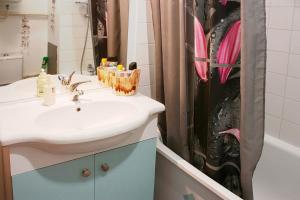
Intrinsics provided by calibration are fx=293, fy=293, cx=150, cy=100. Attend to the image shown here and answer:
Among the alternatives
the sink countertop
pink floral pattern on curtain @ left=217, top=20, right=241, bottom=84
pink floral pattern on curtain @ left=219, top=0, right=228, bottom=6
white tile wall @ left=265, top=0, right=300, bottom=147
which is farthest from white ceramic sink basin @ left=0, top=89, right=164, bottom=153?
white tile wall @ left=265, top=0, right=300, bottom=147

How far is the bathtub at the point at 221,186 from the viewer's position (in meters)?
1.39

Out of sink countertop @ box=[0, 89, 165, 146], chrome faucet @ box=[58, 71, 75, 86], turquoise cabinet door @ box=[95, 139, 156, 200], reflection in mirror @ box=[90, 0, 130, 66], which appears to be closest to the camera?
sink countertop @ box=[0, 89, 165, 146]

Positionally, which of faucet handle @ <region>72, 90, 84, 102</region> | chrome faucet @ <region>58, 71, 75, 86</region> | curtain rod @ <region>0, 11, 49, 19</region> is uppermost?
curtain rod @ <region>0, 11, 49, 19</region>

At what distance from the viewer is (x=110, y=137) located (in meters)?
1.18

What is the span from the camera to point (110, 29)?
171cm

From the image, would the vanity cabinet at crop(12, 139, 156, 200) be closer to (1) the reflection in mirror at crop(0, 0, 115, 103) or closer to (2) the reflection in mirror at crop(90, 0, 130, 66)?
(1) the reflection in mirror at crop(0, 0, 115, 103)

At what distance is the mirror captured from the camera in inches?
53.9

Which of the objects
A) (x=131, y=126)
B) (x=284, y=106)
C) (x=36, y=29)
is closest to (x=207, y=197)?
(x=131, y=126)

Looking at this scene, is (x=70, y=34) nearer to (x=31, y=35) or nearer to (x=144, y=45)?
(x=31, y=35)

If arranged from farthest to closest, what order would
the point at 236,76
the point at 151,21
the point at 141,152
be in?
the point at 151,21 < the point at 141,152 < the point at 236,76

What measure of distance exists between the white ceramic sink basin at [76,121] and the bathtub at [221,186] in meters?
0.35

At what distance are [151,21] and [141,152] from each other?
813mm

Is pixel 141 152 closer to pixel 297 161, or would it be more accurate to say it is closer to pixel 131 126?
pixel 131 126

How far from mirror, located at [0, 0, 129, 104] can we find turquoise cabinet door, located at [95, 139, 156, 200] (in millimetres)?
480
